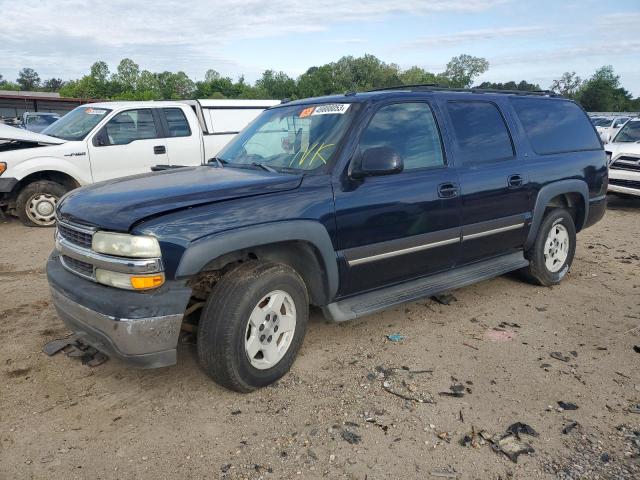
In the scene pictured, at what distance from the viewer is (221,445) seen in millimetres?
2652

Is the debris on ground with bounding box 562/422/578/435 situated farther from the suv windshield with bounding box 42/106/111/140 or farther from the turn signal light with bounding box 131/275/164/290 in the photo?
the suv windshield with bounding box 42/106/111/140

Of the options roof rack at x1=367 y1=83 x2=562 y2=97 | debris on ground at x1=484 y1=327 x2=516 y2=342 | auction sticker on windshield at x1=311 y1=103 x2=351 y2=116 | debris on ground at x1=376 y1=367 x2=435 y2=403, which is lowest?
debris on ground at x1=484 y1=327 x2=516 y2=342

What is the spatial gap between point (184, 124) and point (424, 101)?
5.87 metres

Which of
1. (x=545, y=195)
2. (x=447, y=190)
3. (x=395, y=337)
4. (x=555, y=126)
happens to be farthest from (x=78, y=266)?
(x=555, y=126)

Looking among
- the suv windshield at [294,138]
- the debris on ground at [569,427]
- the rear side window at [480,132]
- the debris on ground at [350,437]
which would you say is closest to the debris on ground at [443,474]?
the debris on ground at [350,437]

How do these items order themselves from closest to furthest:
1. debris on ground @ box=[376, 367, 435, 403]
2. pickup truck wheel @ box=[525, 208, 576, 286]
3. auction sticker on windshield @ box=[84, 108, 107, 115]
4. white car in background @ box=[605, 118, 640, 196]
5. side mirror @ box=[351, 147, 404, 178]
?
debris on ground @ box=[376, 367, 435, 403]
side mirror @ box=[351, 147, 404, 178]
pickup truck wheel @ box=[525, 208, 576, 286]
auction sticker on windshield @ box=[84, 108, 107, 115]
white car in background @ box=[605, 118, 640, 196]

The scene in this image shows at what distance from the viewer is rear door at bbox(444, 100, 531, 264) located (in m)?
4.09

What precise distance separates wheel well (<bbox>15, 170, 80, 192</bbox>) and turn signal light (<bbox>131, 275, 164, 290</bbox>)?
5984 millimetres

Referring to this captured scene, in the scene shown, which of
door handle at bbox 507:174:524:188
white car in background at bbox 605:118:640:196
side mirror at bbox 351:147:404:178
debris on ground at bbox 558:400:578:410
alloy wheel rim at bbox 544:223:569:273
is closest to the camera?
debris on ground at bbox 558:400:578:410

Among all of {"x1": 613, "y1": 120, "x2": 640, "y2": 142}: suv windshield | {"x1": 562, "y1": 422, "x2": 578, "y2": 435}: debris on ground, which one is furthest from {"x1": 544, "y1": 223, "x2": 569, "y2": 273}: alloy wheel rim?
{"x1": 613, "y1": 120, "x2": 640, "y2": 142}: suv windshield

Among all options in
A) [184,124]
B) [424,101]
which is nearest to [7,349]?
[424,101]

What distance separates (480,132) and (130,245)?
3.07 metres

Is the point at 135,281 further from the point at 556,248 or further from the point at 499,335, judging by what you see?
the point at 556,248

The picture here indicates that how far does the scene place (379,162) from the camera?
3.25m
